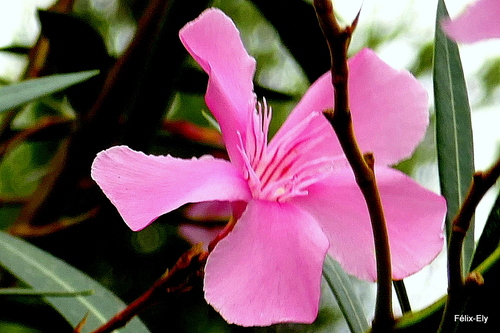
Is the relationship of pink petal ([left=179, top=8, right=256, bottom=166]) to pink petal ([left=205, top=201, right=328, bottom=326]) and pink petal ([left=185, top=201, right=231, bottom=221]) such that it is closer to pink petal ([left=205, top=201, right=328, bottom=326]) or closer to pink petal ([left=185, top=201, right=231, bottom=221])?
pink petal ([left=205, top=201, right=328, bottom=326])

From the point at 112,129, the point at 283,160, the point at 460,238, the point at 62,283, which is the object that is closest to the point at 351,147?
the point at 460,238

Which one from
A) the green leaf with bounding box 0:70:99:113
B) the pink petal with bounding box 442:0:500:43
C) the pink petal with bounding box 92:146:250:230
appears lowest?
the green leaf with bounding box 0:70:99:113

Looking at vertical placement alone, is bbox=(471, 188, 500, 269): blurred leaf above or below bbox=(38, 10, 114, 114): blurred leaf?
above

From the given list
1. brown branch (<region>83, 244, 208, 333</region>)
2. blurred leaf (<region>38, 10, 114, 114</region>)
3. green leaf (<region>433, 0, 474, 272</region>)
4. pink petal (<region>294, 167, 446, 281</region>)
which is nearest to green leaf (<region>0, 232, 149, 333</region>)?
brown branch (<region>83, 244, 208, 333</region>)

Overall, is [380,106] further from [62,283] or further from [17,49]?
[17,49]

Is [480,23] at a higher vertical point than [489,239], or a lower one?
higher

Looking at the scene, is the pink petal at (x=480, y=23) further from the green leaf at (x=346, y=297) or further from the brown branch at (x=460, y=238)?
the green leaf at (x=346, y=297)

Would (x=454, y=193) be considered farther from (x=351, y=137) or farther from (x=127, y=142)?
(x=127, y=142)
